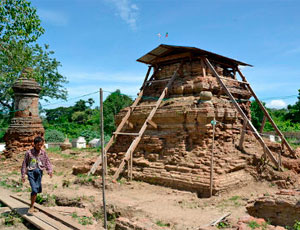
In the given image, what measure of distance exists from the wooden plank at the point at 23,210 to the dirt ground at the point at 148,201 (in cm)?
18

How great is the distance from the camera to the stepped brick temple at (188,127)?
29.1ft

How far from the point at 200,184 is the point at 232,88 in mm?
4849

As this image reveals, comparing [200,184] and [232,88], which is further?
[232,88]

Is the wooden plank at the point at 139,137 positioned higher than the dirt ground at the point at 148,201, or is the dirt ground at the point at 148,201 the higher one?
the wooden plank at the point at 139,137

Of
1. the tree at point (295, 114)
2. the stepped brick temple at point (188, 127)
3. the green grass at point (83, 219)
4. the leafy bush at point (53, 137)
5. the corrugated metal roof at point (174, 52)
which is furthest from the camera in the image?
the leafy bush at point (53, 137)

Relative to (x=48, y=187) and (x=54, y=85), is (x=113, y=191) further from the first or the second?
(x=54, y=85)

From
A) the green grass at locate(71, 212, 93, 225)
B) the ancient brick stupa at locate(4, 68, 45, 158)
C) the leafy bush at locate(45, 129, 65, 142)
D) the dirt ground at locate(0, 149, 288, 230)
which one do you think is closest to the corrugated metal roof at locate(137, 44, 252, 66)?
the dirt ground at locate(0, 149, 288, 230)

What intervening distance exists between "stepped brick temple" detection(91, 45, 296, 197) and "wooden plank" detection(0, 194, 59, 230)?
13.1 feet

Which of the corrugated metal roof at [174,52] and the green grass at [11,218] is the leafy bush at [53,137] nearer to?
the corrugated metal roof at [174,52]

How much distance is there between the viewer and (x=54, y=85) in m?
30.8

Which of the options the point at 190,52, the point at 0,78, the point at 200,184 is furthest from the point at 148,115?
the point at 0,78

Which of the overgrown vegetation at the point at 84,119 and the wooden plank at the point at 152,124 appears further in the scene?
the overgrown vegetation at the point at 84,119

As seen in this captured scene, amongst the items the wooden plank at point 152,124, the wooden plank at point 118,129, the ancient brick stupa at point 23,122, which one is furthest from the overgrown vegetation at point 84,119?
the wooden plank at point 152,124

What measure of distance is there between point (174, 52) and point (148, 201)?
22.5 ft
